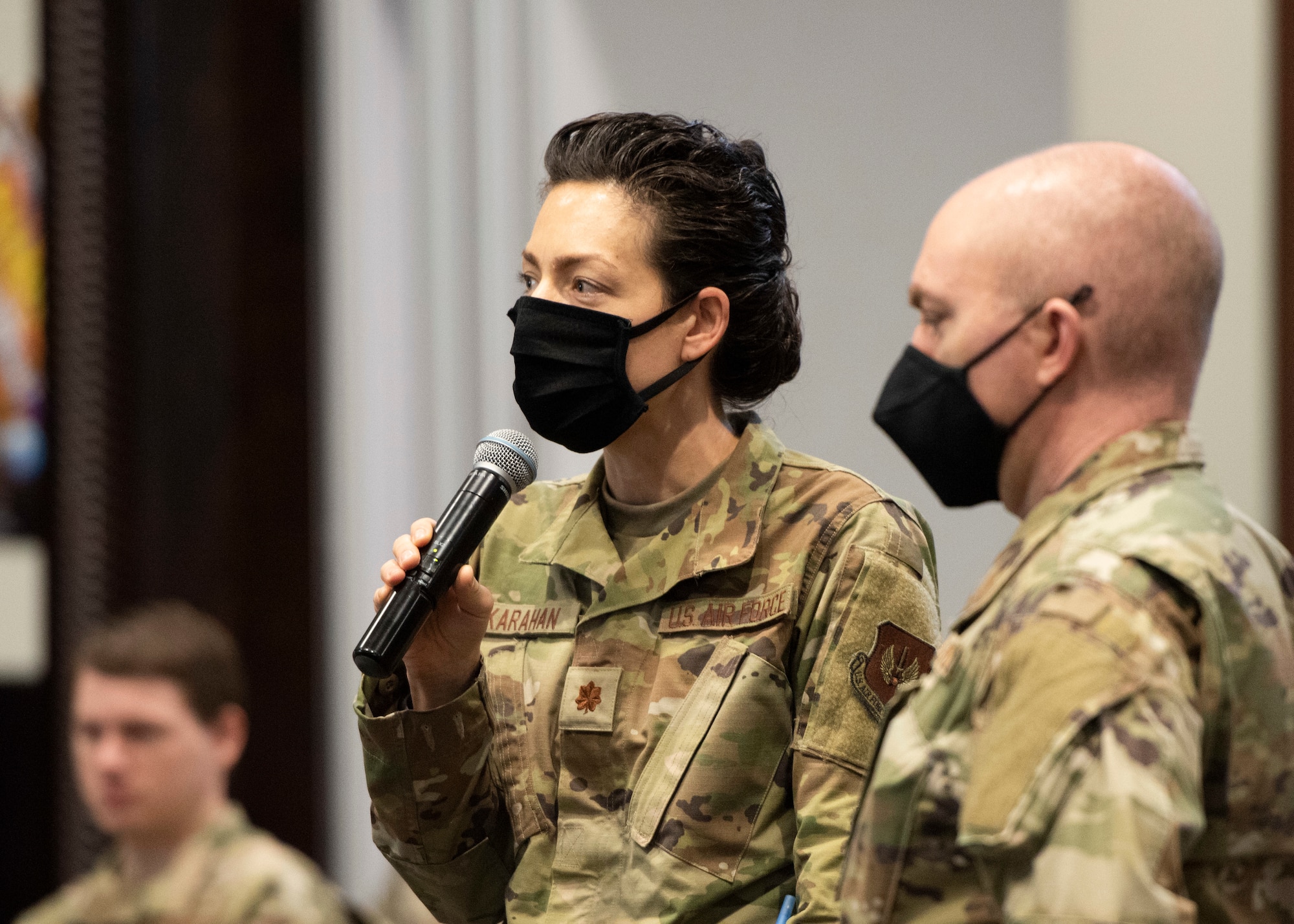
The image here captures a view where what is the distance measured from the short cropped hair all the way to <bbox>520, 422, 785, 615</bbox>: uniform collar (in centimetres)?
161

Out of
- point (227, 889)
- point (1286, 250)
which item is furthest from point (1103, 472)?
point (227, 889)

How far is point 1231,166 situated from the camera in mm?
2371

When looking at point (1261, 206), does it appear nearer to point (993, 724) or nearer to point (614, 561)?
point (614, 561)

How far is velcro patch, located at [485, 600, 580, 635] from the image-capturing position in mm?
1789

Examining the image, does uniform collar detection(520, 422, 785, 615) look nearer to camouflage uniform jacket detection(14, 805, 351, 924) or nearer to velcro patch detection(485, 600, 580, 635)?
velcro patch detection(485, 600, 580, 635)

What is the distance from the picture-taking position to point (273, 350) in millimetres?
4176

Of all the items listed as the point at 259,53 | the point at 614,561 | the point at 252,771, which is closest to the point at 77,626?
the point at 252,771

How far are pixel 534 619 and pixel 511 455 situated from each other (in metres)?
0.23

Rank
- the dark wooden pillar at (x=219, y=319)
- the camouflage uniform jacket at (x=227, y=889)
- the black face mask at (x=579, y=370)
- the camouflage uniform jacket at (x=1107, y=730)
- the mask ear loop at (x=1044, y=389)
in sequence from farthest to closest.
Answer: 1. the dark wooden pillar at (x=219, y=319)
2. the camouflage uniform jacket at (x=227, y=889)
3. the black face mask at (x=579, y=370)
4. the mask ear loop at (x=1044, y=389)
5. the camouflage uniform jacket at (x=1107, y=730)

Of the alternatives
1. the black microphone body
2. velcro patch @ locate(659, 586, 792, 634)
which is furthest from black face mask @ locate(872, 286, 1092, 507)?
the black microphone body

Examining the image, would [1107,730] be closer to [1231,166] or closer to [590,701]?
[590,701]

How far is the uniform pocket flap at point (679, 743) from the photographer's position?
164 cm

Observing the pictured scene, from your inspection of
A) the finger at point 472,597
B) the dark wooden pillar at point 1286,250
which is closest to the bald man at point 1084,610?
the finger at point 472,597

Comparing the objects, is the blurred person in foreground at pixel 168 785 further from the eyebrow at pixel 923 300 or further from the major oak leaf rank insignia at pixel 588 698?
the eyebrow at pixel 923 300
